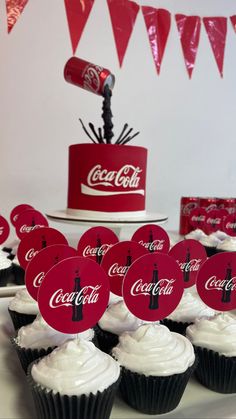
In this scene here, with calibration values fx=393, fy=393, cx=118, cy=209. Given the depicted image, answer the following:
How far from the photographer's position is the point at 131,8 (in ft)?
10.1

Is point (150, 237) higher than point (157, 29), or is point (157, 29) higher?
point (157, 29)

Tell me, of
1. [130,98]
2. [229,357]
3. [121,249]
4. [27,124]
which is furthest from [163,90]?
[229,357]

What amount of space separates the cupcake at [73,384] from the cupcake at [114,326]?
232 mm

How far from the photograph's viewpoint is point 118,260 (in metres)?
1.13

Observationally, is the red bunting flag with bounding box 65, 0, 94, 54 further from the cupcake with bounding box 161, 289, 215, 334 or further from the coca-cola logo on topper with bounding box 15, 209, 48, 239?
the cupcake with bounding box 161, 289, 215, 334

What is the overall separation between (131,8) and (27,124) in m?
1.23

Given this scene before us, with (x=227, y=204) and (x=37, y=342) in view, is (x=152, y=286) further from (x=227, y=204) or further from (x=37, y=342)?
(x=227, y=204)

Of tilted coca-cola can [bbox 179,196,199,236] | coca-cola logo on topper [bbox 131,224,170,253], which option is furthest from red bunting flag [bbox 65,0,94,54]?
coca-cola logo on topper [bbox 131,224,170,253]

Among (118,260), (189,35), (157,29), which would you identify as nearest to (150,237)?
(118,260)

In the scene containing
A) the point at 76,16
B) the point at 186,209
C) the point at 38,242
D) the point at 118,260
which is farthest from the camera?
the point at 76,16

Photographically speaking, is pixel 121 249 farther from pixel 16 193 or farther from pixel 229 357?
pixel 16 193

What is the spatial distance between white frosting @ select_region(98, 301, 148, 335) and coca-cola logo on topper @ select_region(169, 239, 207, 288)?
219 millimetres

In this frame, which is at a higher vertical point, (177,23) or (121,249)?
(177,23)

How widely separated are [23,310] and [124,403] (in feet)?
1.35
